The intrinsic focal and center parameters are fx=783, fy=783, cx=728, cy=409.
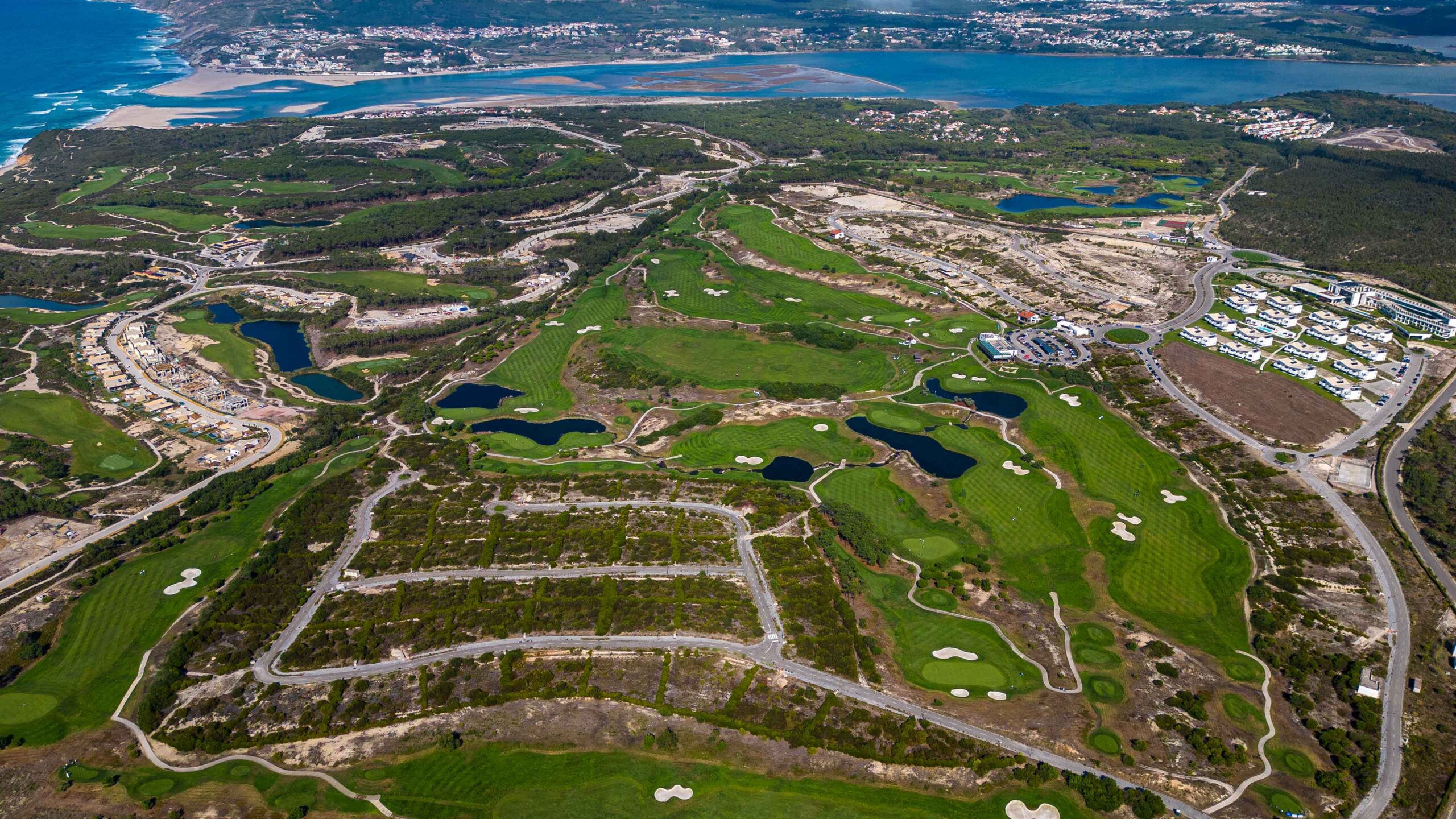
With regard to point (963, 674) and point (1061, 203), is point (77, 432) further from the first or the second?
point (1061, 203)

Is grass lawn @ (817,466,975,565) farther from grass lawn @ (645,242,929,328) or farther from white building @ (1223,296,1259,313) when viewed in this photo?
white building @ (1223,296,1259,313)

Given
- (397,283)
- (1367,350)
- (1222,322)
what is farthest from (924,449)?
(397,283)

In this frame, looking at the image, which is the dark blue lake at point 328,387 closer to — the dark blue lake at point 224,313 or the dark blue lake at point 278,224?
the dark blue lake at point 224,313

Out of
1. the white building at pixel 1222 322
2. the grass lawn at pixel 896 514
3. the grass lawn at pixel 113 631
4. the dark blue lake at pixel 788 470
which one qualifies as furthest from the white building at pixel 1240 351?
the grass lawn at pixel 113 631

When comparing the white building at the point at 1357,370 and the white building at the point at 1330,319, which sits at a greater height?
the white building at the point at 1330,319

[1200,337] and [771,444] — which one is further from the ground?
[1200,337]

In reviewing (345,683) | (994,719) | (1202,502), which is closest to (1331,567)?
(1202,502)
